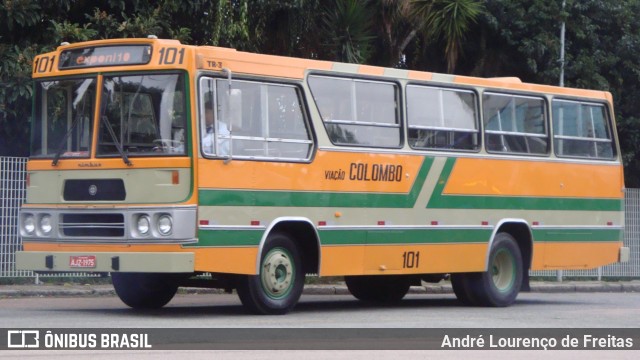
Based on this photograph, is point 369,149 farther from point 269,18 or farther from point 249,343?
point 269,18

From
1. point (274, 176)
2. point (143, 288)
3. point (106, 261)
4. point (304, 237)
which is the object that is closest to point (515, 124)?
point (304, 237)

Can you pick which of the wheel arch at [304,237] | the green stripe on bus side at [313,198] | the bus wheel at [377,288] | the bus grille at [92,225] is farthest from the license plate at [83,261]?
the bus wheel at [377,288]

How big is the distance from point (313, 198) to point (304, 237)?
1.72 feet

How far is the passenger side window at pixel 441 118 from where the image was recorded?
16891 mm

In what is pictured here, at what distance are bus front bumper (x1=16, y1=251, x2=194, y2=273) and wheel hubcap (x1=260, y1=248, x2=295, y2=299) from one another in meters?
1.29

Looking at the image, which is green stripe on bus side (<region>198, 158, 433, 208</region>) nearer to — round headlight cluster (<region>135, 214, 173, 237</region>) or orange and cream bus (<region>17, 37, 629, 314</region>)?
orange and cream bus (<region>17, 37, 629, 314</region>)

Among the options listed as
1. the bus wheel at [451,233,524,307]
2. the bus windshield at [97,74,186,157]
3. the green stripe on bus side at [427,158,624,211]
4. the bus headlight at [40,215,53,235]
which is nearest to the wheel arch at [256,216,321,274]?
the bus windshield at [97,74,186,157]

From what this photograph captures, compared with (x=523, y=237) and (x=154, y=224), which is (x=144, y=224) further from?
(x=523, y=237)

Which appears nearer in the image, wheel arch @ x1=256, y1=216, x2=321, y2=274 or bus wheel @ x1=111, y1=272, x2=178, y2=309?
wheel arch @ x1=256, y1=216, x2=321, y2=274

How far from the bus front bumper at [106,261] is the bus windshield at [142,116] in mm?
1157

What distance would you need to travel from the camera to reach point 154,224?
13828 millimetres

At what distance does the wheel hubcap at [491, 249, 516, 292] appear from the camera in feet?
59.8

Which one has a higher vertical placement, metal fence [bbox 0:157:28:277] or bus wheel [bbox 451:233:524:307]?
metal fence [bbox 0:157:28:277]

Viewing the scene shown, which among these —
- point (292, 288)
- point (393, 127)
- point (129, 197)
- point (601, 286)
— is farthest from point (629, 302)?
point (129, 197)
